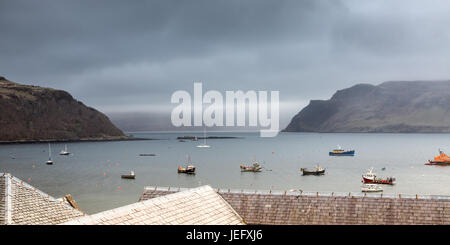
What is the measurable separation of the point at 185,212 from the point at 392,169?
339 feet

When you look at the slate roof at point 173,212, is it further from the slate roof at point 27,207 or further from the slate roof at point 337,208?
the slate roof at point 27,207

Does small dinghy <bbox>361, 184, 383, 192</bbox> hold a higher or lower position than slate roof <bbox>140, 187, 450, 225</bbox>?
lower

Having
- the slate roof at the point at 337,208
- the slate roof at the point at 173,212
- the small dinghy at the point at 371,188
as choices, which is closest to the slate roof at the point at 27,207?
the slate roof at the point at 173,212

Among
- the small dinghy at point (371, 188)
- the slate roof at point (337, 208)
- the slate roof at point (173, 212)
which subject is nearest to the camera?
the slate roof at point (173, 212)

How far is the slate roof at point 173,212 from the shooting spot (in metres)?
12.2

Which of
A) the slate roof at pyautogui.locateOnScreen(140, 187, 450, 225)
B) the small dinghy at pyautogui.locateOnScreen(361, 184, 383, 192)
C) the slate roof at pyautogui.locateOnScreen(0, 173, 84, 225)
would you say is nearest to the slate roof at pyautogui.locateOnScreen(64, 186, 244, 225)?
the slate roof at pyautogui.locateOnScreen(140, 187, 450, 225)

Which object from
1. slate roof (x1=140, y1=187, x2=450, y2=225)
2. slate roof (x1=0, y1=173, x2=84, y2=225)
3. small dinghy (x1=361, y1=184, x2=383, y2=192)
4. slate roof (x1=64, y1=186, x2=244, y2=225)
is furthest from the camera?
small dinghy (x1=361, y1=184, x2=383, y2=192)

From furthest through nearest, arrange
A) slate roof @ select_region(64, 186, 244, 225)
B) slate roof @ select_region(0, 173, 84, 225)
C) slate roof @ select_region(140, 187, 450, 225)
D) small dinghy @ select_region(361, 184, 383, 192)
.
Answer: small dinghy @ select_region(361, 184, 383, 192)
slate roof @ select_region(140, 187, 450, 225)
slate roof @ select_region(0, 173, 84, 225)
slate roof @ select_region(64, 186, 244, 225)

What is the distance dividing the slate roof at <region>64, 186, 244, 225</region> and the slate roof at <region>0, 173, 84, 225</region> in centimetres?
927

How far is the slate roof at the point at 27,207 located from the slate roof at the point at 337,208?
10133mm

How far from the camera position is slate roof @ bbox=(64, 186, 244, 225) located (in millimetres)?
12195

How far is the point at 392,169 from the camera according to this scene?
105125 millimetres

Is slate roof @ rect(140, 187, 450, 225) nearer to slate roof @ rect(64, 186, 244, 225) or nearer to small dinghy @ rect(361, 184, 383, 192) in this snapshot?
slate roof @ rect(64, 186, 244, 225)
